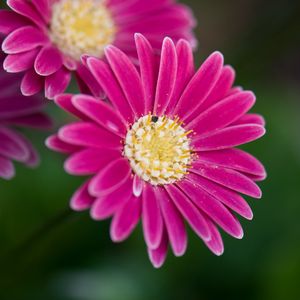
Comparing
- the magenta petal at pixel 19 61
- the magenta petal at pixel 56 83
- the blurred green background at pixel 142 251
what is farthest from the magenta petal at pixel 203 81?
the blurred green background at pixel 142 251

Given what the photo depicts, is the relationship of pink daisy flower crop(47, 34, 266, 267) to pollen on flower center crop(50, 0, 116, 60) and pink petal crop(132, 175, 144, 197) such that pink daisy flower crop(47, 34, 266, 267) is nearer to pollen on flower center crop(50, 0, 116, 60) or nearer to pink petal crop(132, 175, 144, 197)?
pink petal crop(132, 175, 144, 197)

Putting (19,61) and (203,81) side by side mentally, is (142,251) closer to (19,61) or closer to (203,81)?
(203,81)

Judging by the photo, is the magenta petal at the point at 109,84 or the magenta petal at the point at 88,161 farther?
the magenta petal at the point at 109,84

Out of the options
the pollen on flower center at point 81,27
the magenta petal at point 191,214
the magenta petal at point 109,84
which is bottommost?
the magenta petal at point 191,214

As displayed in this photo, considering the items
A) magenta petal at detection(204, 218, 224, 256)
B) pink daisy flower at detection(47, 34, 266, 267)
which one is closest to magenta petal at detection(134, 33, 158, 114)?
pink daisy flower at detection(47, 34, 266, 267)

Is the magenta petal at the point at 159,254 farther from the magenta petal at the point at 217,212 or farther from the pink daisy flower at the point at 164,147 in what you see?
the magenta petal at the point at 217,212

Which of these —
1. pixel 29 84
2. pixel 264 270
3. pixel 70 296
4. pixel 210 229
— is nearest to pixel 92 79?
pixel 29 84

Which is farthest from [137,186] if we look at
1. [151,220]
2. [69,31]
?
[69,31]

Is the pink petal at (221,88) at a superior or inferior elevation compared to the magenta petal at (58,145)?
superior
